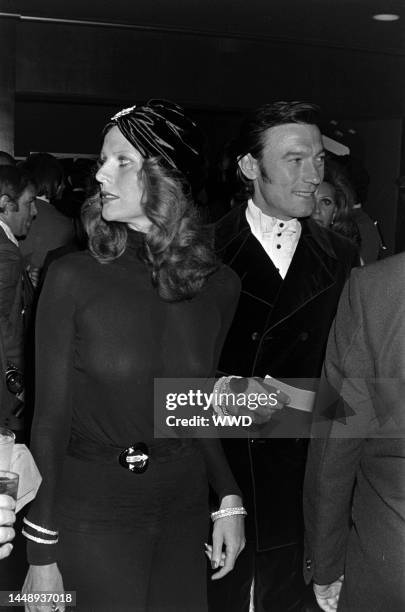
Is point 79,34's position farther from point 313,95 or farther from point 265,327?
point 265,327

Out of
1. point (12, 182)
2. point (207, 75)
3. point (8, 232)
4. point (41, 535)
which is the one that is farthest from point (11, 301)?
point (207, 75)

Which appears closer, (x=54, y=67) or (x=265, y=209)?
(x=265, y=209)

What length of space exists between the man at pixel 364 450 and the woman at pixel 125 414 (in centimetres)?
24

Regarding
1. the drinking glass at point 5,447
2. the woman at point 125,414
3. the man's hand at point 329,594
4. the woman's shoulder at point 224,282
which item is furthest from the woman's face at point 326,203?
the drinking glass at point 5,447

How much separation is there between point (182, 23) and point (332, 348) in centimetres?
550

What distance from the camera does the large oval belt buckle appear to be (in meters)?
1.80

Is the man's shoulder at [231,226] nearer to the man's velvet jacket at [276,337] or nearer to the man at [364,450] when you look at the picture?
the man's velvet jacket at [276,337]

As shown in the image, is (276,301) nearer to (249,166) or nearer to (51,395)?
(249,166)

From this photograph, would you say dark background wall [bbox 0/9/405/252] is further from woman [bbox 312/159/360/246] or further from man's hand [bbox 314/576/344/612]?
man's hand [bbox 314/576/344/612]

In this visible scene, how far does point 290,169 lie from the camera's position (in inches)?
99.4

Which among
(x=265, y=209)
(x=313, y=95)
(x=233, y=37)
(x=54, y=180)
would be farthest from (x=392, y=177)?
(x=265, y=209)

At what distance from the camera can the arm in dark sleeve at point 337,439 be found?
166cm

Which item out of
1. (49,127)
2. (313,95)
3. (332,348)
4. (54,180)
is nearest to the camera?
(332,348)

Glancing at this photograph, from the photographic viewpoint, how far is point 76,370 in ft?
5.92
